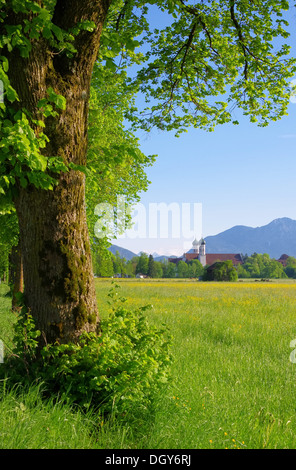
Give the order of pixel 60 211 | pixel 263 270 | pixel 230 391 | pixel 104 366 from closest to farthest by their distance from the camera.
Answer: pixel 104 366, pixel 60 211, pixel 230 391, pixel 263 270

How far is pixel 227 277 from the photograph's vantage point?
88875 mm

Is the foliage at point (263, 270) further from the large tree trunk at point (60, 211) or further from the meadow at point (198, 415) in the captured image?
the large tree trunk at point (60, 211)

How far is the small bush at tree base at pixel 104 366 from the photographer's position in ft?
15.6

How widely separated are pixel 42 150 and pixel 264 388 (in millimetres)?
5243

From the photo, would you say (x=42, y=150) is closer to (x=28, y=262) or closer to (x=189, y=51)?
(x=28, y=262)

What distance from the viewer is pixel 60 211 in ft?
18.1

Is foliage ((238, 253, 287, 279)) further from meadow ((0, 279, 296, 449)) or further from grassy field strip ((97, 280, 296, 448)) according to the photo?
meadow ((0, 279, 296, 449))

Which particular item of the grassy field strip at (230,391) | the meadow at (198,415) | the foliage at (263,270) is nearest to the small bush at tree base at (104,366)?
the meadow at (198,415)

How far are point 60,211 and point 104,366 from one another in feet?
7.11

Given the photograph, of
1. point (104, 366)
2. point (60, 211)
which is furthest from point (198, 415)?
point (60, 211)

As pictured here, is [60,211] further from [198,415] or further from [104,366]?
[198,415]

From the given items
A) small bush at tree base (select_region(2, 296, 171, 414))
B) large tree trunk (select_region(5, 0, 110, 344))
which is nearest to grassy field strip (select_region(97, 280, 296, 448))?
small bush at tree base (select_region(2, 296, 171, 414))

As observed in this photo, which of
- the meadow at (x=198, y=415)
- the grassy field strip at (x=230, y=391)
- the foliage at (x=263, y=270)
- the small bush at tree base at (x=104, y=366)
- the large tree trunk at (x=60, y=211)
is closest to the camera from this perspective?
the meadow at (x=198, y=415)

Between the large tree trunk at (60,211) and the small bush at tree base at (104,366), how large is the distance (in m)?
0.26
